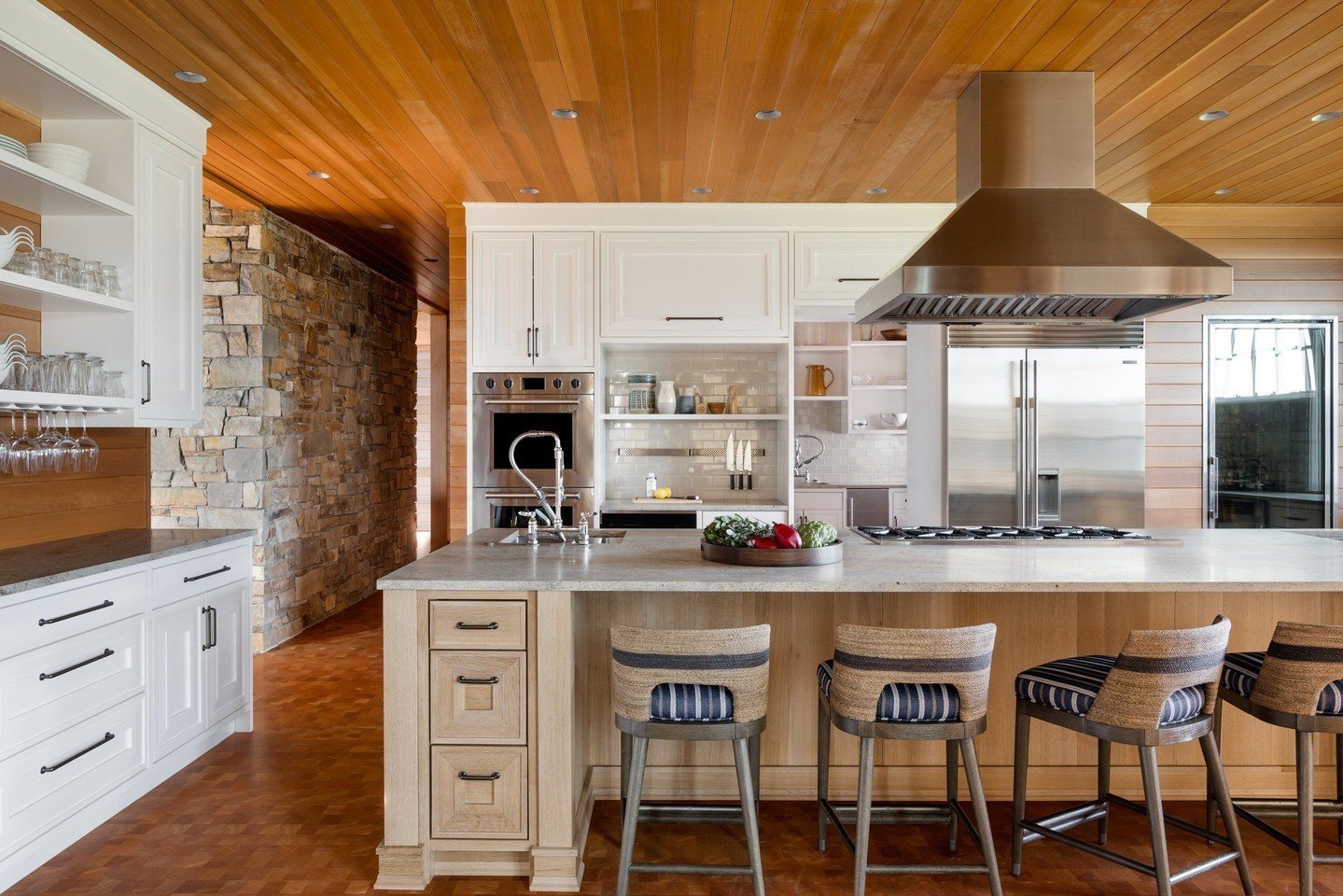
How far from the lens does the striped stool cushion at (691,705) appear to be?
226 centimetres

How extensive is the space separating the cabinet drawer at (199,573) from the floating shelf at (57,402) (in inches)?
24.5

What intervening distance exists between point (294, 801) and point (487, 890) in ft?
3.33

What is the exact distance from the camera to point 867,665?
7.31 ft

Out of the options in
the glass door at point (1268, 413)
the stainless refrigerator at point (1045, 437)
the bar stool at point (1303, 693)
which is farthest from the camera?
the glass door at point (1268, 413)

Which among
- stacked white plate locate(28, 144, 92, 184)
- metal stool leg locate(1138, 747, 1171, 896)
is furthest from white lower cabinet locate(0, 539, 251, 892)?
metal stool leg locate(1138, 747, 1171, 896)

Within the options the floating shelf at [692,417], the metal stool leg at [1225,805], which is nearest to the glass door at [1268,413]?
the floating shelf at [692,417]

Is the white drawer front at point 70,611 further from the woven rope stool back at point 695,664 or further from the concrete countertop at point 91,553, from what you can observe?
the woven rope stool back at point 695,664

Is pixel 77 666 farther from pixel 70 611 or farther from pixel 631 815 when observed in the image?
pixel 631 815

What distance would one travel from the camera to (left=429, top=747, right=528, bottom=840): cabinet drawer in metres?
2.51

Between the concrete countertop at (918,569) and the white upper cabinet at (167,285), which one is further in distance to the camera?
the white upper cabinet at (167,285)

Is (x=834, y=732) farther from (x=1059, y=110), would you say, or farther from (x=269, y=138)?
(x=269, y=138)

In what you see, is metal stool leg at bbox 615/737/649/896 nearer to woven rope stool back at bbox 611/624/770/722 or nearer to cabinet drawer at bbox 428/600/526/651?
woven rope stool back at bbox 611/624/770/722

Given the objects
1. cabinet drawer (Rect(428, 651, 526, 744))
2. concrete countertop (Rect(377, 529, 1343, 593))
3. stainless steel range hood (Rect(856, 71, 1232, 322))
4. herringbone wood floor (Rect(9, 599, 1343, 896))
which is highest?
stainless steel range hood (Rect(856, 71, 1232, 322))

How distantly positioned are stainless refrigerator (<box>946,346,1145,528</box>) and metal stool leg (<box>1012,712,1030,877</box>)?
2513mm
